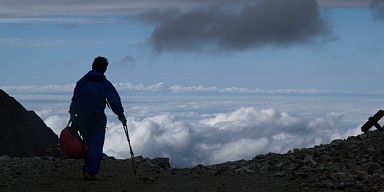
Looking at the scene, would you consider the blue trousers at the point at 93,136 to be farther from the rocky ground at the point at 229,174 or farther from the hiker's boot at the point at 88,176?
the rocky ground at the point at 229,174

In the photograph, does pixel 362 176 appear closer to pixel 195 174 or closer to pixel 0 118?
pixel 195 174

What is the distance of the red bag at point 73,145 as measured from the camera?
51.9 feet

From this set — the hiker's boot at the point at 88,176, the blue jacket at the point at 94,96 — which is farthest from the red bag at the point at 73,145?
the blue jacket at the point at 94,96

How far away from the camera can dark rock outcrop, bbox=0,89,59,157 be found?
2825 cm

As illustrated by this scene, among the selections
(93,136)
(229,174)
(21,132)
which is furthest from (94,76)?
(21,132)

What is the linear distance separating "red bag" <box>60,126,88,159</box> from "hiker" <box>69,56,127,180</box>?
0.35ft

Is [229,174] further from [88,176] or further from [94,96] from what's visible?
[94,96]

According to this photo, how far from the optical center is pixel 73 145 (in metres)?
15.9

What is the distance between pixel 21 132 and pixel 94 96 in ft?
45.6

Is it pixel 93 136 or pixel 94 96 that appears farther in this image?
pixel 93 136

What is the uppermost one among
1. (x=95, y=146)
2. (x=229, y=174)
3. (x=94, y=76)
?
(x=94, y=76)

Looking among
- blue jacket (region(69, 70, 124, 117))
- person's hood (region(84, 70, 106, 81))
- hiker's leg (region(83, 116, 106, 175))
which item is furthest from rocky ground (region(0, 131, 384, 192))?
person's hood (region(84, 70, 106, 81))

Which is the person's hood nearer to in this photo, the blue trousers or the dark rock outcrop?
the blue trousers

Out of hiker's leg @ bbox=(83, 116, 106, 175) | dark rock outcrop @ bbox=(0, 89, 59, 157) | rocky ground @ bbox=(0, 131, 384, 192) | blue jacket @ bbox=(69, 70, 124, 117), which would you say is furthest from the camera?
dark rock outcrop @ bbox=(0, 89, 59, 157)
